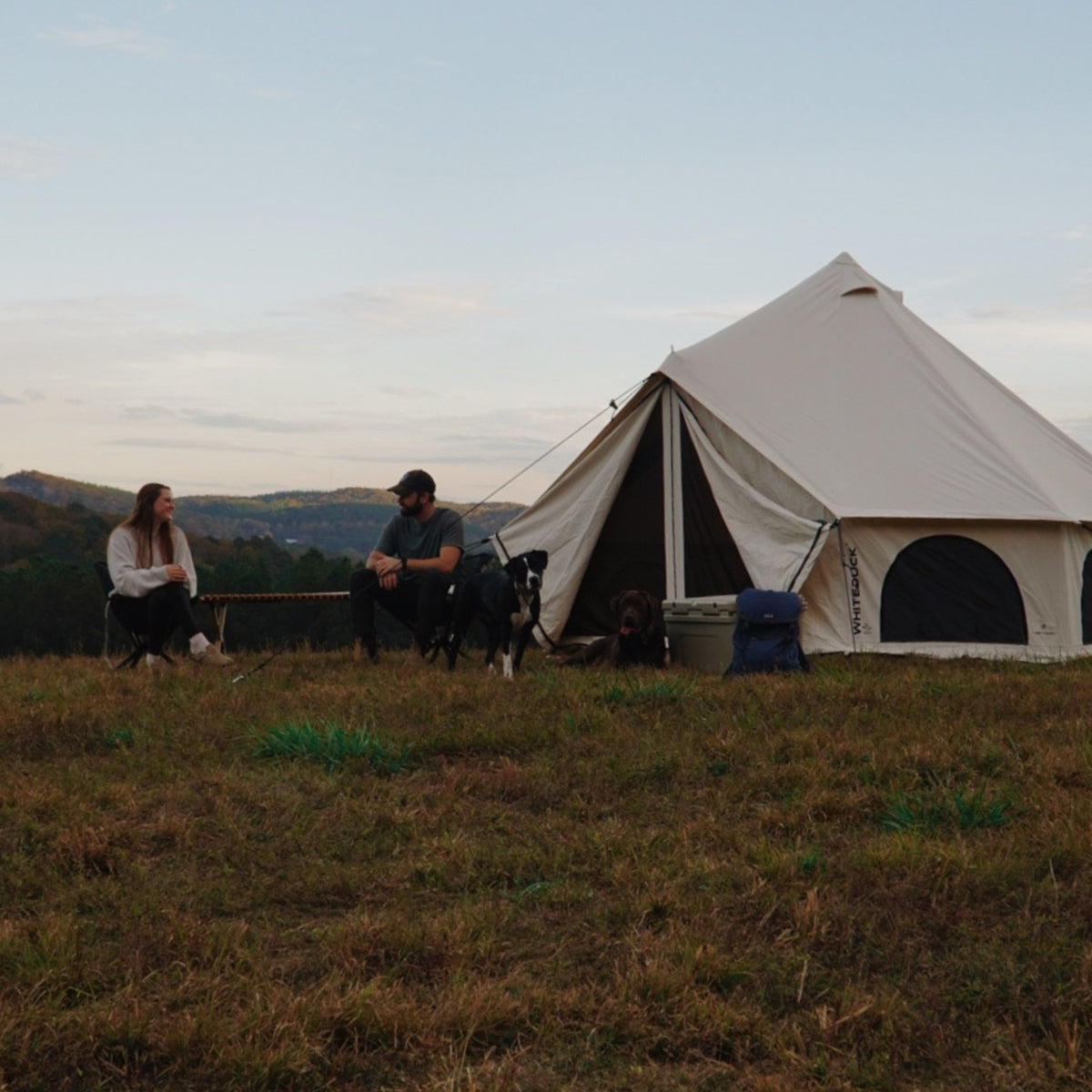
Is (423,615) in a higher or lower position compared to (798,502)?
lower

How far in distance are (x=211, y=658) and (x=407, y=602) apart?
4.90 ft

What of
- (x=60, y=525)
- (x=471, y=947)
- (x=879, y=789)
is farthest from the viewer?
(x=60, y=525)

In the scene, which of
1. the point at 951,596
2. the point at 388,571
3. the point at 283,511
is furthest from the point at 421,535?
Answer: the point at 283,511

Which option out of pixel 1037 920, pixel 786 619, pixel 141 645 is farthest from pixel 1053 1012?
pixel 141 645

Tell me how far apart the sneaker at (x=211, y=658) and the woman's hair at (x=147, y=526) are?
667mm

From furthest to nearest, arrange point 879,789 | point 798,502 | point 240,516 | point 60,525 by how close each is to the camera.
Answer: point 240,516, point 60,525, point 798,502, point 879,789

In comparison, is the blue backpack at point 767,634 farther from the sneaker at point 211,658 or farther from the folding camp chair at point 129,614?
the folding camp chair at point 129,614

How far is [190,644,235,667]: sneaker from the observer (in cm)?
875

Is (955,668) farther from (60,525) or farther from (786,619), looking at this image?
(60,525)

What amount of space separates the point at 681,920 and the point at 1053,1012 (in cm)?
94

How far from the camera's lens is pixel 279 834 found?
424cm

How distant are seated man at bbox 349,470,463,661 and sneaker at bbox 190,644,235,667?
40.5 inches

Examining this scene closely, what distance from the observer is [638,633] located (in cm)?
912

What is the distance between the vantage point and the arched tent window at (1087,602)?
1039 cm
